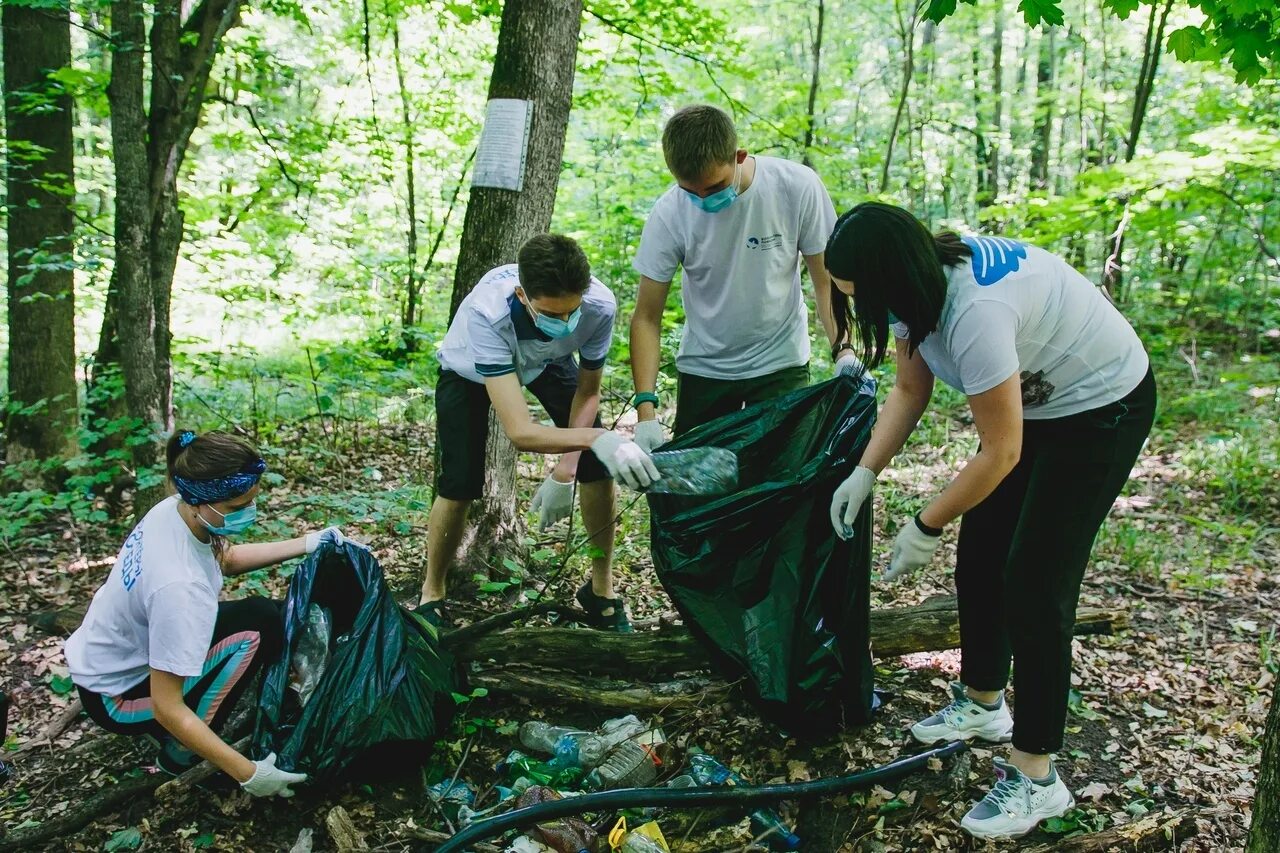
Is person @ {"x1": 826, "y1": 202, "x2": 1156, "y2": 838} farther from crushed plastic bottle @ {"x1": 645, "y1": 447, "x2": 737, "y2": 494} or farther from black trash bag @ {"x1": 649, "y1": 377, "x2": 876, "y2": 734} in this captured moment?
crushed plastic bottle @ {"x1": 645, "y1": 447, "x2": 737, "y2": 494}

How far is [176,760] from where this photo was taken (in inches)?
84.7

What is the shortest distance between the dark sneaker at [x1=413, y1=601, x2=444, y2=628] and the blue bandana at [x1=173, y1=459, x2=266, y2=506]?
2.49ft

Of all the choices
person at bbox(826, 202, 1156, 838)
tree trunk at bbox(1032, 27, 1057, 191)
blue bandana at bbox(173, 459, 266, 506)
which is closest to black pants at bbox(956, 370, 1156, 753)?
person at bbox(826, 202, 1156, 838)

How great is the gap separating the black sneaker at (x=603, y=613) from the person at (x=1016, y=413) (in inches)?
41.3

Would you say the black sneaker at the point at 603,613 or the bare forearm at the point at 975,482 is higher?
the bare forearm at the point at 975,482

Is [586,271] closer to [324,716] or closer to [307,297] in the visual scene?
[324,716]

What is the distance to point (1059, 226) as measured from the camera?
5.09 metres

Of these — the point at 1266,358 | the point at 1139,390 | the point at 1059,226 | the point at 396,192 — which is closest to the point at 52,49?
the point at 396,192

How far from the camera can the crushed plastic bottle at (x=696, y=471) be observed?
2.13 m

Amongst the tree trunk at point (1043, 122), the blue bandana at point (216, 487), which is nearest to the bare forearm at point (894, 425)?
the blue bandana at point (216, 487)

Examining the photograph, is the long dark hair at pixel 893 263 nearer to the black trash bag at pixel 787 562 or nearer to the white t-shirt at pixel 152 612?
the black trash bag at pixel 787 562

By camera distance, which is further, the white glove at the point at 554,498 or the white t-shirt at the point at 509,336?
the white glove at the point at 554,498

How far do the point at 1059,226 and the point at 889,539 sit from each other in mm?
2610

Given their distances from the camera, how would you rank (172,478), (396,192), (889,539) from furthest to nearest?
(396,192)
(889,539)
(172,478)
